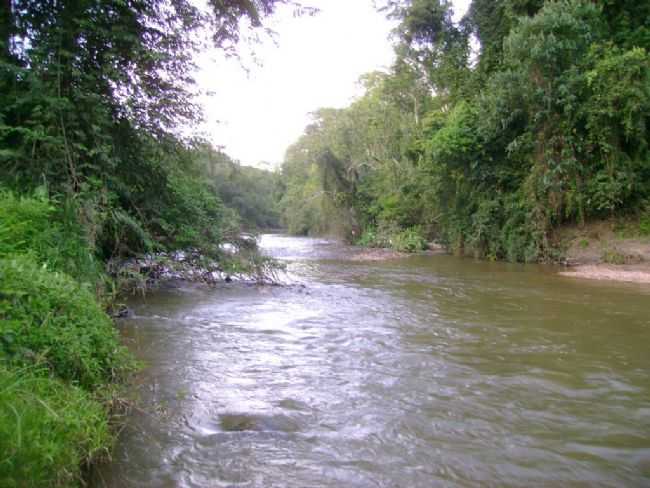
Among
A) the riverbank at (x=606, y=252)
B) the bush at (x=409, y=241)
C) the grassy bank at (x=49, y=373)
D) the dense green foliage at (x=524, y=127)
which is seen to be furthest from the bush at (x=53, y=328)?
the bush at (x=409, y=241)

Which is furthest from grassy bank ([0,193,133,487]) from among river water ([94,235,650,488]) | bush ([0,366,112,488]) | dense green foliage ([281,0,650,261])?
dense green foliage ([281,0,650,261])

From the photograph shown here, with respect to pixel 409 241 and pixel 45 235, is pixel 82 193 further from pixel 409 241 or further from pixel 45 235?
pixel 409 241

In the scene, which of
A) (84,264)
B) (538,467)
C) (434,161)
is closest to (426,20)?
(434,161)

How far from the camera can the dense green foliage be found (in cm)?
1574

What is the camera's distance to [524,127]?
58.8 feet

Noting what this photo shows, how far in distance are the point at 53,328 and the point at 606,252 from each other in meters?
16.6

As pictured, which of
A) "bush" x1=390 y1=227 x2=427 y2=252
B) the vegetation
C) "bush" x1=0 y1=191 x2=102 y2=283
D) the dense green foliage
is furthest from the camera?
"bush" x1=390 y1=227 x2=427 y2=252

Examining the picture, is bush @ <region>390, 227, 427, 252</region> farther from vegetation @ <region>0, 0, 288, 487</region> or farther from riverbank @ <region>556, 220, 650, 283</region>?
vegetation @ <region>0, 0, 288, 487</region>

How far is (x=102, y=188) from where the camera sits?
8.12 metres

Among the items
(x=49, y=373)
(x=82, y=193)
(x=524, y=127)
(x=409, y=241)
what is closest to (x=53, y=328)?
(x=49, y=373)

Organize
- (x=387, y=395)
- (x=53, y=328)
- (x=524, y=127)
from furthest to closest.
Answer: (x=524, y=127), (x=387, y=395), (x=53, y=328)

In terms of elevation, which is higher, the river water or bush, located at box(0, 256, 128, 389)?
bush, located at box(0, 256, 128, 389)

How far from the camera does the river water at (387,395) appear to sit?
352cm

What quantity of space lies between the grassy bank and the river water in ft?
1.53
